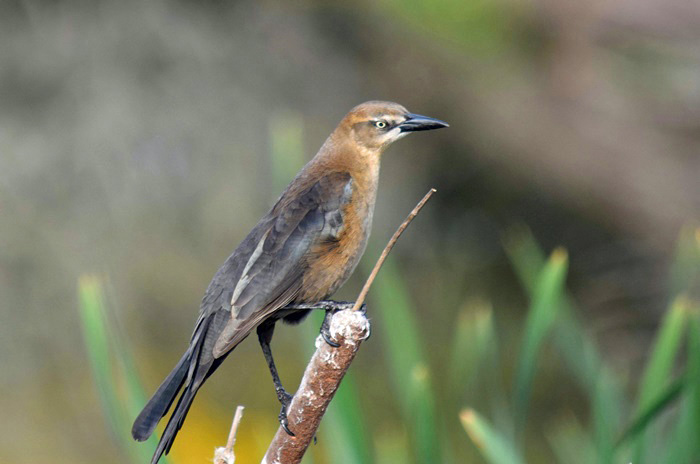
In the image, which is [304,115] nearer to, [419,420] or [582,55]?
[582,55]

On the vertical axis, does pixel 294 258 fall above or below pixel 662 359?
above

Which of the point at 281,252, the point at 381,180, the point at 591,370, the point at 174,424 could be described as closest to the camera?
the point at 174,424

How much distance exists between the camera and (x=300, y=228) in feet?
6.51

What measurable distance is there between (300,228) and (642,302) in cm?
323

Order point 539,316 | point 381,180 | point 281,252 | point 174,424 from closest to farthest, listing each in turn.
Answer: point 174,424
point 281,252
point 539,316
point 381,180

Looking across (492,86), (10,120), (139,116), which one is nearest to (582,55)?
(492,86)

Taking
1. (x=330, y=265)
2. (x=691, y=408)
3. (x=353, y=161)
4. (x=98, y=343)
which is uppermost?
(x=353, y=161)

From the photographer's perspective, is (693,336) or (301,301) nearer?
(693,336)

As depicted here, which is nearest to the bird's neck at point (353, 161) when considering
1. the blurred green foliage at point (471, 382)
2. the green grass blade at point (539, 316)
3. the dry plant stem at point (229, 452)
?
the blurred green foliage at point (471, 382)

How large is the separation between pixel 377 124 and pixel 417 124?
0.42 feet

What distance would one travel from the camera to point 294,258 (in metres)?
1.95

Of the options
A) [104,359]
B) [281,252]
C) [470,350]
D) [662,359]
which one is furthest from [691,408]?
[104,359]

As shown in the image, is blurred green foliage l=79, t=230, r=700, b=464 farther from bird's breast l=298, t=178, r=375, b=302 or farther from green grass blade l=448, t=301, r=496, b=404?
bird's breast l=298, t=178, r=375, b=302

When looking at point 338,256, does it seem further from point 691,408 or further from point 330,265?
point 691,408
